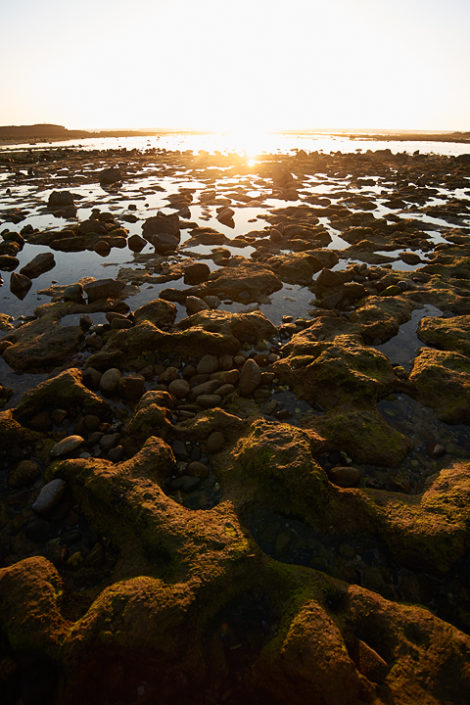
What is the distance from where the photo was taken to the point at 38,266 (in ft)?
40.0

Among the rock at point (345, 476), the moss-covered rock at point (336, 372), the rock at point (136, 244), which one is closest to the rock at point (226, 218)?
the rock at point (136, 244)

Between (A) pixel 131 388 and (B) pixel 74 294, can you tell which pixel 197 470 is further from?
(B) pixel 74 294

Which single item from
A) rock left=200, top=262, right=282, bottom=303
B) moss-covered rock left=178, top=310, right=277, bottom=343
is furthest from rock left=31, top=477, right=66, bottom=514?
rock left=200, top=262, right=282, bottom=303

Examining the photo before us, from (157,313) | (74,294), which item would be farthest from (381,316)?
(74,294)

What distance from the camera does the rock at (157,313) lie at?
8.65 meters

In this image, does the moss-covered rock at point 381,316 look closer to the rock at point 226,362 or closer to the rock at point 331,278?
the rock at point 331,278

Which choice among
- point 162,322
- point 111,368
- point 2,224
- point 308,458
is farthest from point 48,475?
point 2,224

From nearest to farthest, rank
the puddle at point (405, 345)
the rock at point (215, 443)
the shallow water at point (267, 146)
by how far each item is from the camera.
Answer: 1. the rock at point (215, 443)
2. the puddle at point (405, 345)
3. the shallow water at point (267, 146)

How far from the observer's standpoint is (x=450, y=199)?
2361 centimetres

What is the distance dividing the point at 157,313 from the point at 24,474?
16.5 ft

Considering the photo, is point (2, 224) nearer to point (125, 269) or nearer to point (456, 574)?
point (125, 269)

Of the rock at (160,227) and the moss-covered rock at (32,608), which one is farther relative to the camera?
the rock at (160,227)

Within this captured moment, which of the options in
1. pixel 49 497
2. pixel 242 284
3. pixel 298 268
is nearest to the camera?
pixel 49 497

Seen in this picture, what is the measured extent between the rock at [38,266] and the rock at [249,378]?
9.72 m
